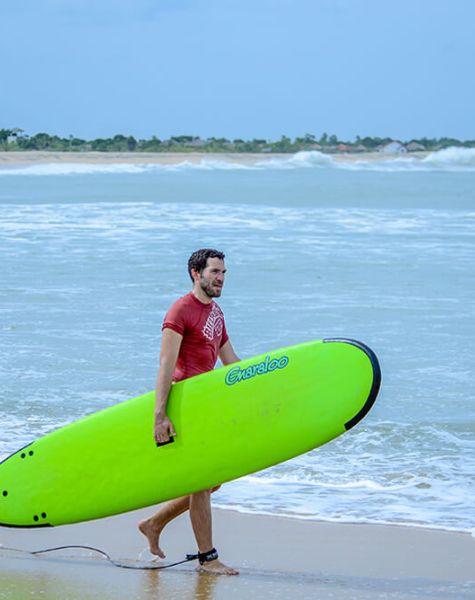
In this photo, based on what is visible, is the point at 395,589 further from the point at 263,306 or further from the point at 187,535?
the point at 263,306

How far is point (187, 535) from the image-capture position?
443cm

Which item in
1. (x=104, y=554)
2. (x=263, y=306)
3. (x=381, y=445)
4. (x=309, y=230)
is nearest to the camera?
(x=104, y=554)

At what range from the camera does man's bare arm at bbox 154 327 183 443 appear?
3723mm

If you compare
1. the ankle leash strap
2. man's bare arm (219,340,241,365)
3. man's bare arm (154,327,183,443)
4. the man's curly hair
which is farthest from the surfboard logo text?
the ankle leash strap

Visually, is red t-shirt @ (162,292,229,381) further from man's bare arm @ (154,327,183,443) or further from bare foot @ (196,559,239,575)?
bare foot @ (196,559,239,575)

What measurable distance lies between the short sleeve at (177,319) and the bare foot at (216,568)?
769 millimetres

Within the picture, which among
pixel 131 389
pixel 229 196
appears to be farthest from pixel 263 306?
pixel 229 196

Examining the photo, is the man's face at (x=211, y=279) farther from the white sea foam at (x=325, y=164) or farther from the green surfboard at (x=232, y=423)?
the white sea foam at (x=325, y=164)

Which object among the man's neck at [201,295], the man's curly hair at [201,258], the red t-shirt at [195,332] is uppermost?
the man's curly hair at [201,258]

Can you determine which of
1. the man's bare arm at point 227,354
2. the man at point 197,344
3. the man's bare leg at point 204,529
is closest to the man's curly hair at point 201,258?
the man at point 197,344

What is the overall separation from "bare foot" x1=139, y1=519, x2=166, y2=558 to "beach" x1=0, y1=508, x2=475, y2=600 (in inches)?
2.4

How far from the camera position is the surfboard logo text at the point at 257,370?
3893 mm

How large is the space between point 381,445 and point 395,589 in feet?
8.13

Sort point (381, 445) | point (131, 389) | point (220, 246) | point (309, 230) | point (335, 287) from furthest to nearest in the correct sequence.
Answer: point (309, 230) → point (220, 246) → point (335, 287) → point (131, 389) → point (381, 445)
